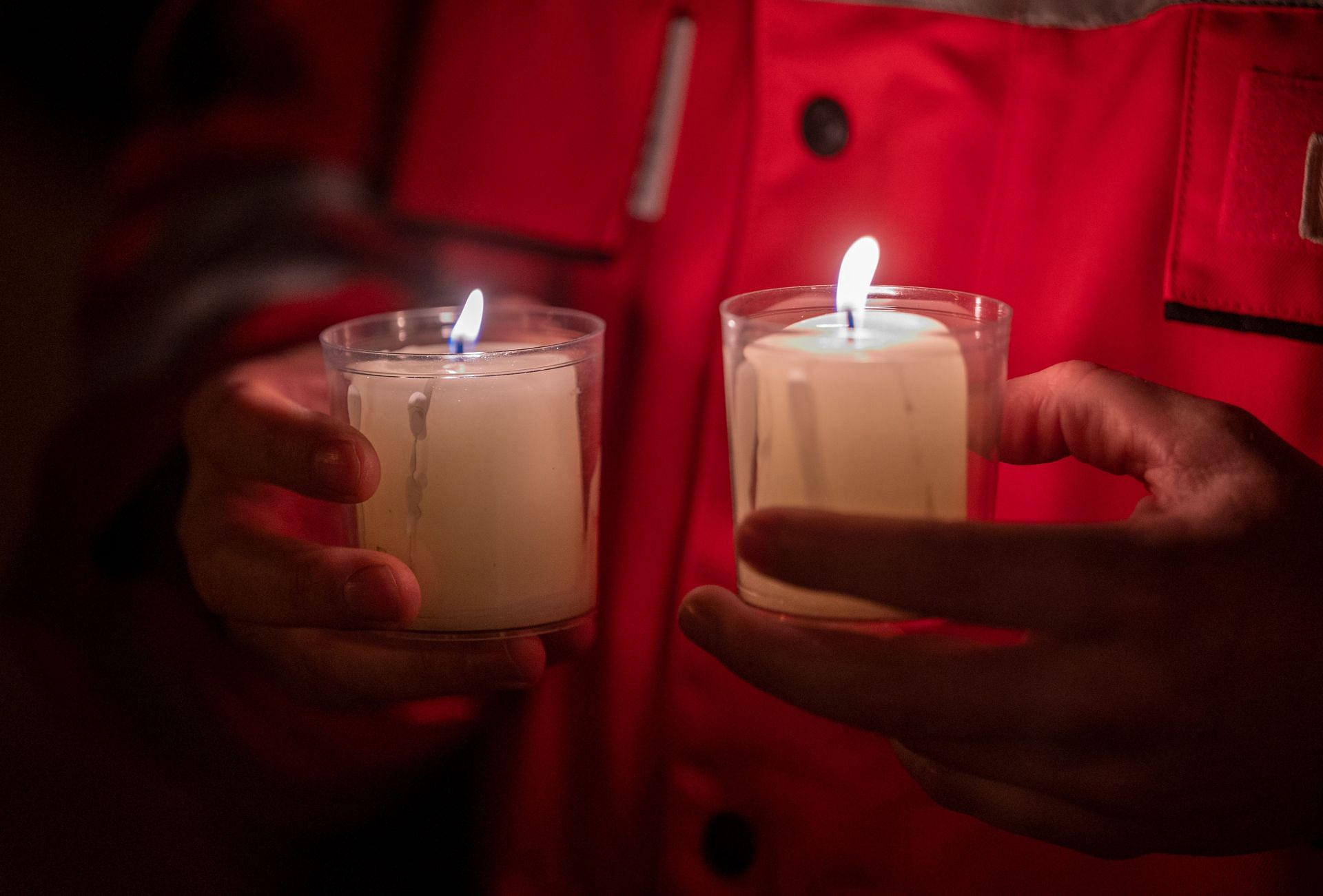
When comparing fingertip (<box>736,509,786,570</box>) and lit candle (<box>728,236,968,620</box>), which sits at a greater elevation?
lit candle (<box>728,236,968,620</box>)

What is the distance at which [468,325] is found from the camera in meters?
0.54

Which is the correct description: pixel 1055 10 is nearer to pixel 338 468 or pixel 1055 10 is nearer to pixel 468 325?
pixel 468 325

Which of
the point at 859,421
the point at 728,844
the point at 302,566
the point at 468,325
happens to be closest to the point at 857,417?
the point at 859,421

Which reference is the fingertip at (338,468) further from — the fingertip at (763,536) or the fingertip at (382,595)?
the fingertip at (763,536)

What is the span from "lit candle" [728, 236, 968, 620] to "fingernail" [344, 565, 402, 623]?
0.21m

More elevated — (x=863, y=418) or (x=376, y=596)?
(x=863, y=418)

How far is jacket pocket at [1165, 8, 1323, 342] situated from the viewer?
1.90 feet

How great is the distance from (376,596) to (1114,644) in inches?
14.3

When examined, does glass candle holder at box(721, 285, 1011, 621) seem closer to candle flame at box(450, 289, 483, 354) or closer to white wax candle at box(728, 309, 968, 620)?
white wax candle at box(728, 309, 968, 620)

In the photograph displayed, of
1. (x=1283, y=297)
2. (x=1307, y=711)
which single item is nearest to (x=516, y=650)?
(x=1307, y=711)

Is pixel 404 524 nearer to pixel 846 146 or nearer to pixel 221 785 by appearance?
pixel 846 146

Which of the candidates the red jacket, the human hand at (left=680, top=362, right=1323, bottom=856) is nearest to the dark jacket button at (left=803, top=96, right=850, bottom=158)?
the red jacket

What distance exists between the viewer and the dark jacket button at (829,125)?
698 millimetres

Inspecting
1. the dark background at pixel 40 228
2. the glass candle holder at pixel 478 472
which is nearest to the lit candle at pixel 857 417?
the glass candle holder at pixel 478 472
